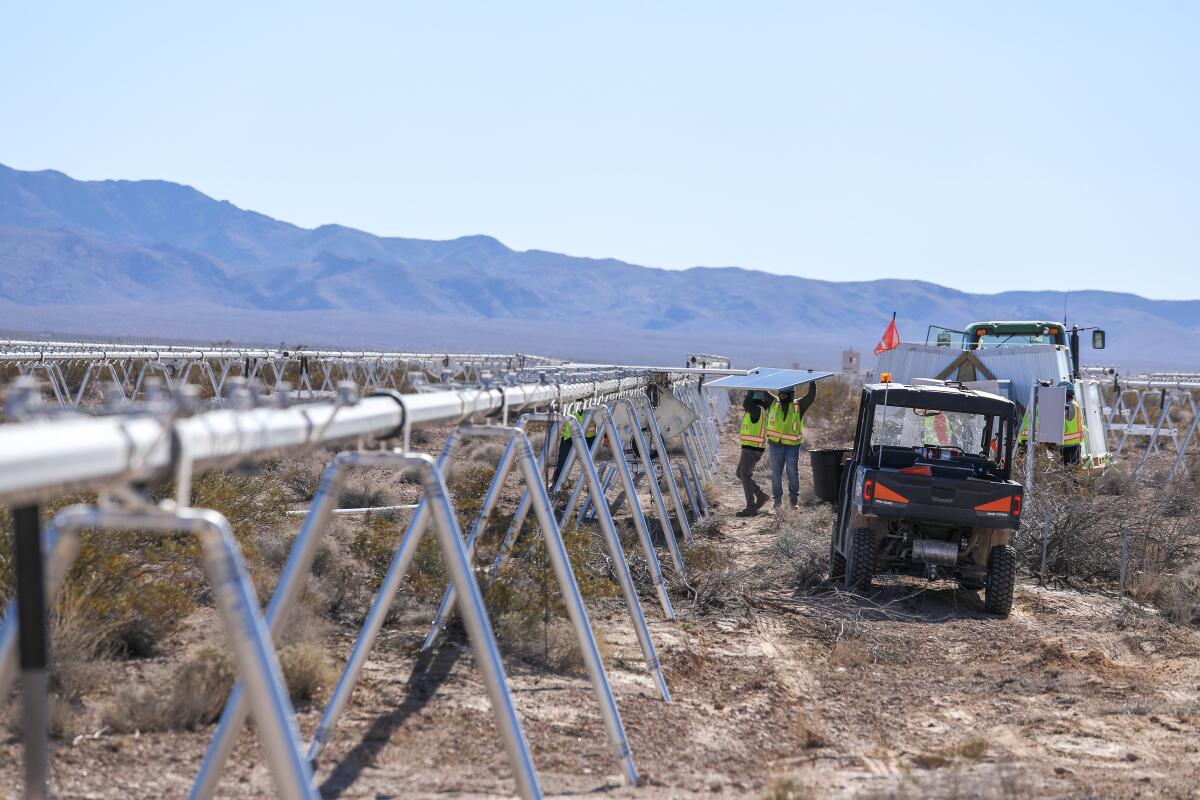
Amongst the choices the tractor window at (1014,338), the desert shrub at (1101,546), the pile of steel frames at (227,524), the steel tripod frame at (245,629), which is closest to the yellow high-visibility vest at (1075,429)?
the tractor window at (1014,338)

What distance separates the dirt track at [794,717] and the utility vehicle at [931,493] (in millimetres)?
399

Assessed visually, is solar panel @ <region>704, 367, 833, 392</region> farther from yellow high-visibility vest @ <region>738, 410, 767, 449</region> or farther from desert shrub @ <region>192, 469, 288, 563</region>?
desert shrub @ <region>192, 469, 288, 563</region>

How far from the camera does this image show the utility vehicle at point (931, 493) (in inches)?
410

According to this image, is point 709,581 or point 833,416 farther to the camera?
point 833,416

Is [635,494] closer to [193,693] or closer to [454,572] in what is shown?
[193,693]

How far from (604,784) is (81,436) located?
3534 mm

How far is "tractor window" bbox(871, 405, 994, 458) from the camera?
11.6 meters

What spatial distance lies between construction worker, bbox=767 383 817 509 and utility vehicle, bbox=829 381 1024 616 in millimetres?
Answer: 3884

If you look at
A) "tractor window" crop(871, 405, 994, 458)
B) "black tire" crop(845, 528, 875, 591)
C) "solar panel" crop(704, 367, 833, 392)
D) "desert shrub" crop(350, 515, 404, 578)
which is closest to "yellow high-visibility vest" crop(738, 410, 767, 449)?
"solar panel" crop(704, 367, 833, 392)

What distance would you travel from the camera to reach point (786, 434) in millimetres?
16000

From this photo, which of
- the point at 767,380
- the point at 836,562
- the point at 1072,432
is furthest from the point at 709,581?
the point at 1072,432

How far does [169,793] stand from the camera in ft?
17.0

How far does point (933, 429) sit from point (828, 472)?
1.16 m

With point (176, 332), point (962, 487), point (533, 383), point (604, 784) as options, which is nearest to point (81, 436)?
point (604, 784)
